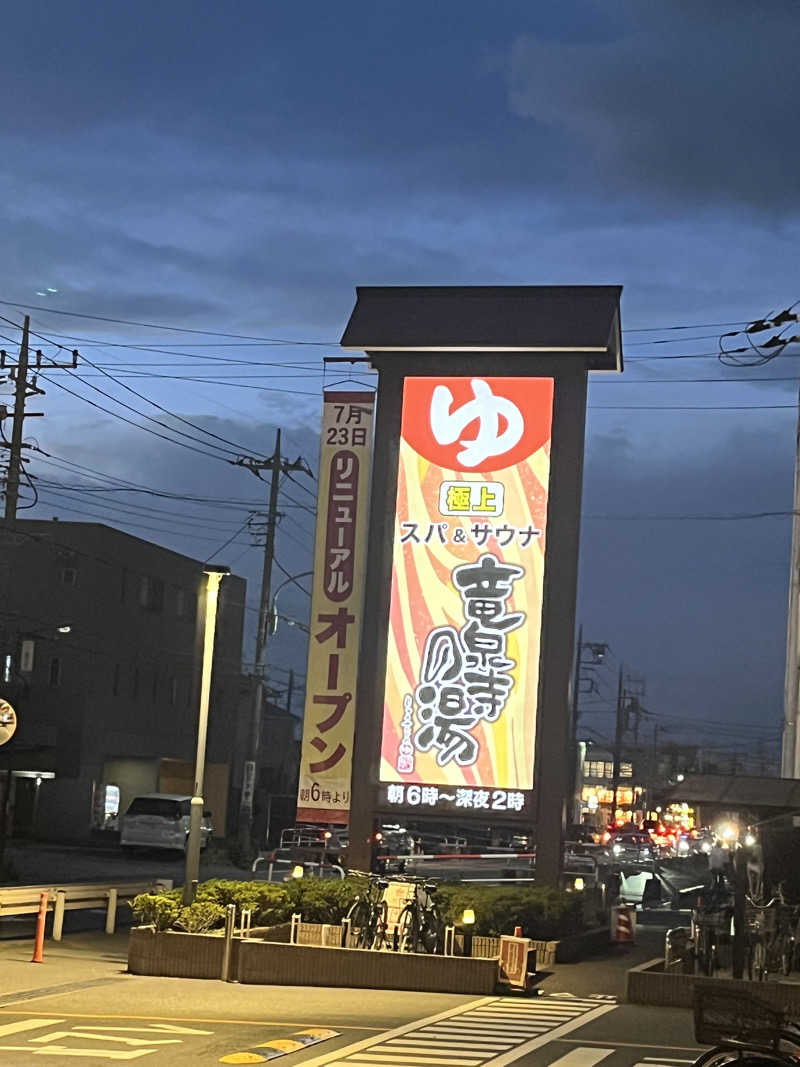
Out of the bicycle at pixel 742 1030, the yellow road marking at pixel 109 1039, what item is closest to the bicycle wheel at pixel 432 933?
the yellow road marking at pixel 109 1039

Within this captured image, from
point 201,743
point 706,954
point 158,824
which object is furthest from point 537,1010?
point 158,824

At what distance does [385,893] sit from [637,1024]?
225 inches

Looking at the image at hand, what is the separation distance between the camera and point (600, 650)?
436 ft

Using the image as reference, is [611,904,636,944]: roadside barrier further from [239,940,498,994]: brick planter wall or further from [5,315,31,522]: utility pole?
[5,315,31,522]: utility pole

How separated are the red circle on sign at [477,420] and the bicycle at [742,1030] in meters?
19.8

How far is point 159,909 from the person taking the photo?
22766mm

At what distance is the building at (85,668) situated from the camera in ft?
197

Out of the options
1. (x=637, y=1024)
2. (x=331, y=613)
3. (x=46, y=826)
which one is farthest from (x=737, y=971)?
(x=46, y=826)

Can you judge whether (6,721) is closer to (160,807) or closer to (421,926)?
(421,926)

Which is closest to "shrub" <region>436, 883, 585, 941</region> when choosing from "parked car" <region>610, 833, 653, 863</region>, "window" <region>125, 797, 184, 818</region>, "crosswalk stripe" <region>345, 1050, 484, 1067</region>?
"crosswalk stripe" <region>345, 1050, 484, 1067</region>

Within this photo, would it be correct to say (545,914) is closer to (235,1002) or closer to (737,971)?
(737,971)

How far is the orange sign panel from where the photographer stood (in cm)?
3019

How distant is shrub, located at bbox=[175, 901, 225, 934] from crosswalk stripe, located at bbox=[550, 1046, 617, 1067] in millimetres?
7583

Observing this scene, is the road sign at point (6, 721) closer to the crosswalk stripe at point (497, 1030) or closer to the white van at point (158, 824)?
the crosswalk stripe at point (497, 1030)
